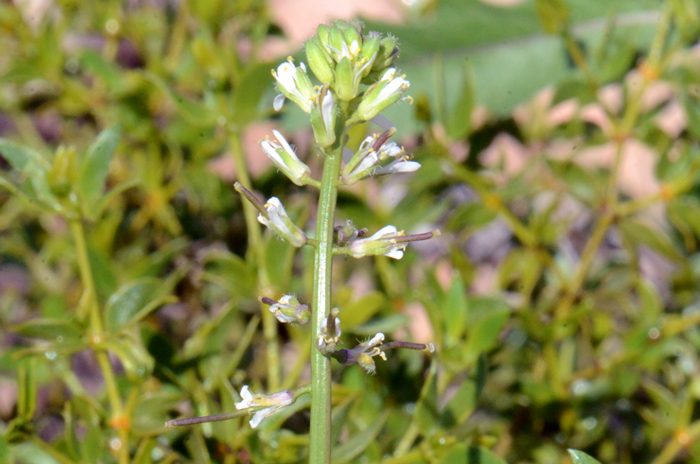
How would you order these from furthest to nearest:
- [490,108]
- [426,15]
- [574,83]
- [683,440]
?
[426,15] → [490,108] → [574,83] → [683,440]

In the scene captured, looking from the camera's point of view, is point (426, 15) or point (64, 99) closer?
point (64, 99)

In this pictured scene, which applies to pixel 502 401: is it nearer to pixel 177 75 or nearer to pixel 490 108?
pixel 490 108

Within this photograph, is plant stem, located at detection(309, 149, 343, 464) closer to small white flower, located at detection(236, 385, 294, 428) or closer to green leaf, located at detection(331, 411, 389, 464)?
small white flower, located at detection(236, 385, 294, 428)

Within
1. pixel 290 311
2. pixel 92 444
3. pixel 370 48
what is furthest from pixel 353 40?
pixel 92 444

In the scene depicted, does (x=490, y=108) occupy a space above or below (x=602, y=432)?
above

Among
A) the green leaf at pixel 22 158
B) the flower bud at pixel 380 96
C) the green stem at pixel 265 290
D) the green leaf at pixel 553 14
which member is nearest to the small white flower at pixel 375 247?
the flower bud at pixel 380 96

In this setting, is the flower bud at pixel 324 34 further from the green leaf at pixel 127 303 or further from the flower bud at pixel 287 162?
the green leaf at pixel 127 303

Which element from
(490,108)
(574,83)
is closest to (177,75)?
(490,108)
